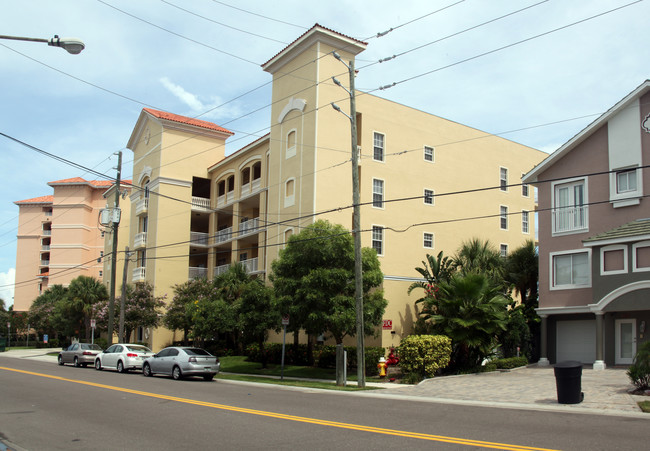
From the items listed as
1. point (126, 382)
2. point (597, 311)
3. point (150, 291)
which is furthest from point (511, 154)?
point (126, 382)

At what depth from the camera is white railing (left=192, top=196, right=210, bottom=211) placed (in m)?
47.1

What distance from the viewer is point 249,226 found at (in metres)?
41.1

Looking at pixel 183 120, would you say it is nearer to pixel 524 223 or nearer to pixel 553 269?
pixel 524 223

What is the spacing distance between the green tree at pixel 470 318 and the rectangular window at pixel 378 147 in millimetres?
11817

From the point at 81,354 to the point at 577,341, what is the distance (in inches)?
1036

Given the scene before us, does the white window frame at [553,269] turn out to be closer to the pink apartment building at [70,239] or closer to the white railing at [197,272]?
the white railing at [197,272]

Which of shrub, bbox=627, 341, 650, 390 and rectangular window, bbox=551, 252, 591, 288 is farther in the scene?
rectangular window, bbox=551, 252, 591, 288

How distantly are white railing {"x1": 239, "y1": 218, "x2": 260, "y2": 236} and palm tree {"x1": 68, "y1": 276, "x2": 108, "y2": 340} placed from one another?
1843 cm

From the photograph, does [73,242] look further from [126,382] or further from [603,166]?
[603,166]

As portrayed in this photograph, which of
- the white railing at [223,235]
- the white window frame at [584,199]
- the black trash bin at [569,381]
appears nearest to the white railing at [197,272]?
the white railing at [223,235]

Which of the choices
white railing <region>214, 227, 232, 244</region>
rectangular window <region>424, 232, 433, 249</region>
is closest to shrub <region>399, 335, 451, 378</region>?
rectangular window <region>424, 232, 433, 249</region>

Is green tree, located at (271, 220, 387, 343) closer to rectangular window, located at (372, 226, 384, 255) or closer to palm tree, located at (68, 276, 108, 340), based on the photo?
rectangular window, located at (372, 226, 384, 255)

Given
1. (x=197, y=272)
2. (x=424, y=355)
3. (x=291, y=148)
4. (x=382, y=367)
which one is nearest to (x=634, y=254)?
(x=424, y=355)

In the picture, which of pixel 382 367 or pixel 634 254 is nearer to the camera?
pixel 634 254
